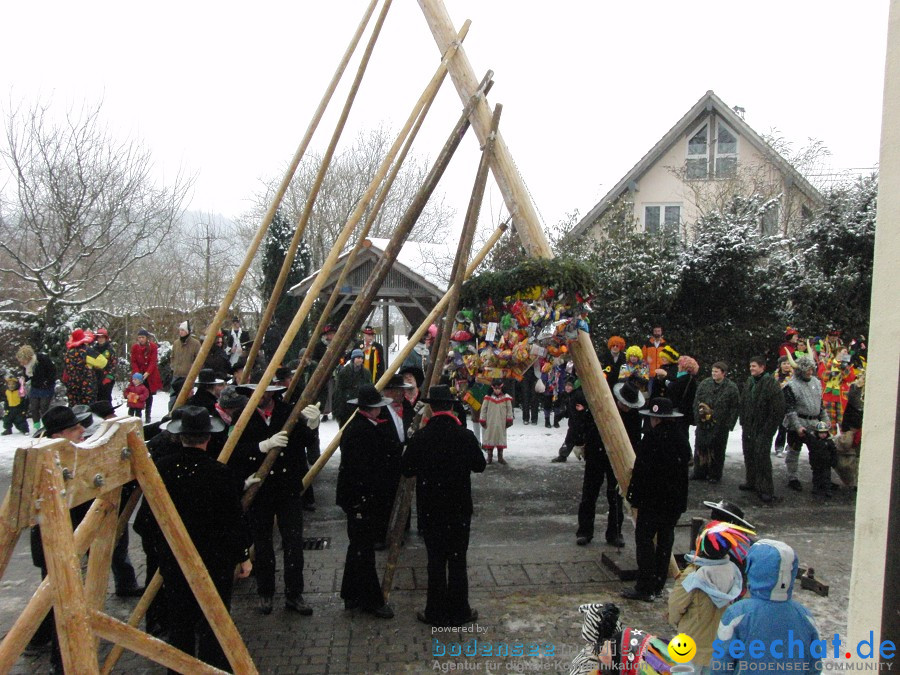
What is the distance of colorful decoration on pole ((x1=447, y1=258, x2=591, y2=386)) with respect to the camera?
5.84m

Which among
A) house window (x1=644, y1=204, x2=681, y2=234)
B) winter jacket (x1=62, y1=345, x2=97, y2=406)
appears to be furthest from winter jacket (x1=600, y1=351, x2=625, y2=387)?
house window (x1=644, y1=204, x2=681, y2=234)

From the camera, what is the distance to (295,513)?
563 cm

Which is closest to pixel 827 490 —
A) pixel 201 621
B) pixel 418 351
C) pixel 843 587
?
pixel 843 587

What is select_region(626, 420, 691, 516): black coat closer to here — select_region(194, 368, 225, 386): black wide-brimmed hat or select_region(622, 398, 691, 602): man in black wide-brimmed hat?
select_region(622, 398, 691, 602): man in black wide-brimmed hat

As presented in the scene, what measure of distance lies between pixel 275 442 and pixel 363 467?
0.72 metres

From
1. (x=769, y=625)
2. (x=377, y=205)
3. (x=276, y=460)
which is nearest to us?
(x=769, y=625)

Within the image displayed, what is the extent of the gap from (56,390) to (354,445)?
29.1ft

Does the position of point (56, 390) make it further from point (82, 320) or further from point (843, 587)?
point (843, 587)

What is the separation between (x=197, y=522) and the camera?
4.27 meters

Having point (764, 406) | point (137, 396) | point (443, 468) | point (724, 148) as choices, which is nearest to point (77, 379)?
point (137, 396)

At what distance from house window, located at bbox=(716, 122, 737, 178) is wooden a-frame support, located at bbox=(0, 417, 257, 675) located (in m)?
20.3

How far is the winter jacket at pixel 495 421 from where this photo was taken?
416 inches

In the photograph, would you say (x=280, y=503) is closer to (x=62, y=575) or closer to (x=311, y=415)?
(x=311, y=415)

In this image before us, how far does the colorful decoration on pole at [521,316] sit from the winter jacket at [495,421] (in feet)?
14.2
